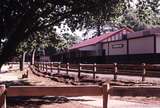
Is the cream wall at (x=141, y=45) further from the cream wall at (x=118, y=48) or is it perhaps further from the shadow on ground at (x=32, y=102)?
the shadow on ground at (x=32, y=102)

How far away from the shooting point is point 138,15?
19.7 m

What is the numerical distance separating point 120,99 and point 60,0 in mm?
5137

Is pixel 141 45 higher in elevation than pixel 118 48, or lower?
higher

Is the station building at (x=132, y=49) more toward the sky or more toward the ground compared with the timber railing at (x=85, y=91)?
more toward the sky

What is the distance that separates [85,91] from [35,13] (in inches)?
360

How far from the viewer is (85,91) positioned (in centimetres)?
913

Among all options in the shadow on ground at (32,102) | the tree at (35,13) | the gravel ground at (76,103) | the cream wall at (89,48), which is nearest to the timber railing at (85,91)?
the gravel ground at (76,103)

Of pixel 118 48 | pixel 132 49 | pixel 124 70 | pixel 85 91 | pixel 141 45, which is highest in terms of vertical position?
pixel 141 45

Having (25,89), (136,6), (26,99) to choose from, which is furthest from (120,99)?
(25,89)

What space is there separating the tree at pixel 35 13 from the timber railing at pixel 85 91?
25.2 ft

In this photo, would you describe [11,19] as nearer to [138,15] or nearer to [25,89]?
[138,15]

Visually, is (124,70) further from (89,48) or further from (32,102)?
(89,48)

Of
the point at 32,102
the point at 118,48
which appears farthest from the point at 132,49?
the point at 32,102

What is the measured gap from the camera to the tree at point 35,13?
17.1 metres
